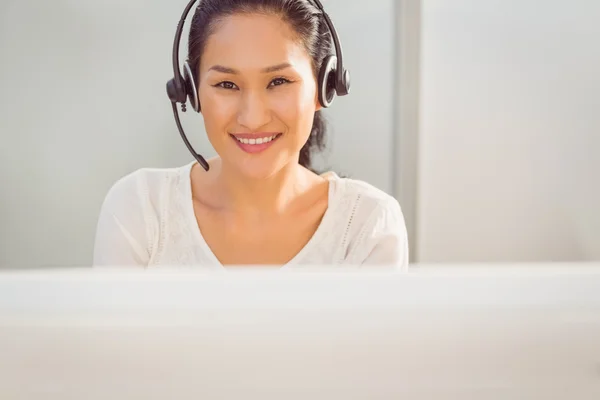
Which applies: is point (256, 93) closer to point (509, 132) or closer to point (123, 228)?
point (123, 228)

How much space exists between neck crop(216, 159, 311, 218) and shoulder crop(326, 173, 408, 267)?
83mm

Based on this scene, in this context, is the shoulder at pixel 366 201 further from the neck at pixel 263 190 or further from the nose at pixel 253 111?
the nose at pixel 253 111

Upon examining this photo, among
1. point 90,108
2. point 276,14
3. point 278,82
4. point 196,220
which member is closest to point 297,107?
point 278,82

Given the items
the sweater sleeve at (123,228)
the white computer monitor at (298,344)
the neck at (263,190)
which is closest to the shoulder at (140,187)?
the sweater sleeve at (123,228)

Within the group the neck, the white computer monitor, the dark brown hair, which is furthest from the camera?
the neck

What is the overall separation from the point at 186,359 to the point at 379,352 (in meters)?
0.27

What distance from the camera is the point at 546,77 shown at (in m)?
1.29

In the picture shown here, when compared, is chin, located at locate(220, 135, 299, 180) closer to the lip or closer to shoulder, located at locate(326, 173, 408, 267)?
the lip

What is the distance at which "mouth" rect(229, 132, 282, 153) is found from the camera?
1.19m

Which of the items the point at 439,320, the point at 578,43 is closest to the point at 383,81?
the point at 578,43

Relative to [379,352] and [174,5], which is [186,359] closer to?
[379,352]

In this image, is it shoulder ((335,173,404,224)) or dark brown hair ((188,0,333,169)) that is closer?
dark brown hair ((188,0,333,169))

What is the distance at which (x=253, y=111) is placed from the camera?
3.79ft

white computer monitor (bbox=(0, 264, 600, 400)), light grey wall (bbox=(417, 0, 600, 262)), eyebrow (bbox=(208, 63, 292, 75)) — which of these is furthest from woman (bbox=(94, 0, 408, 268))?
white computer monitor (bbox=(0, 264, 600, 400))
